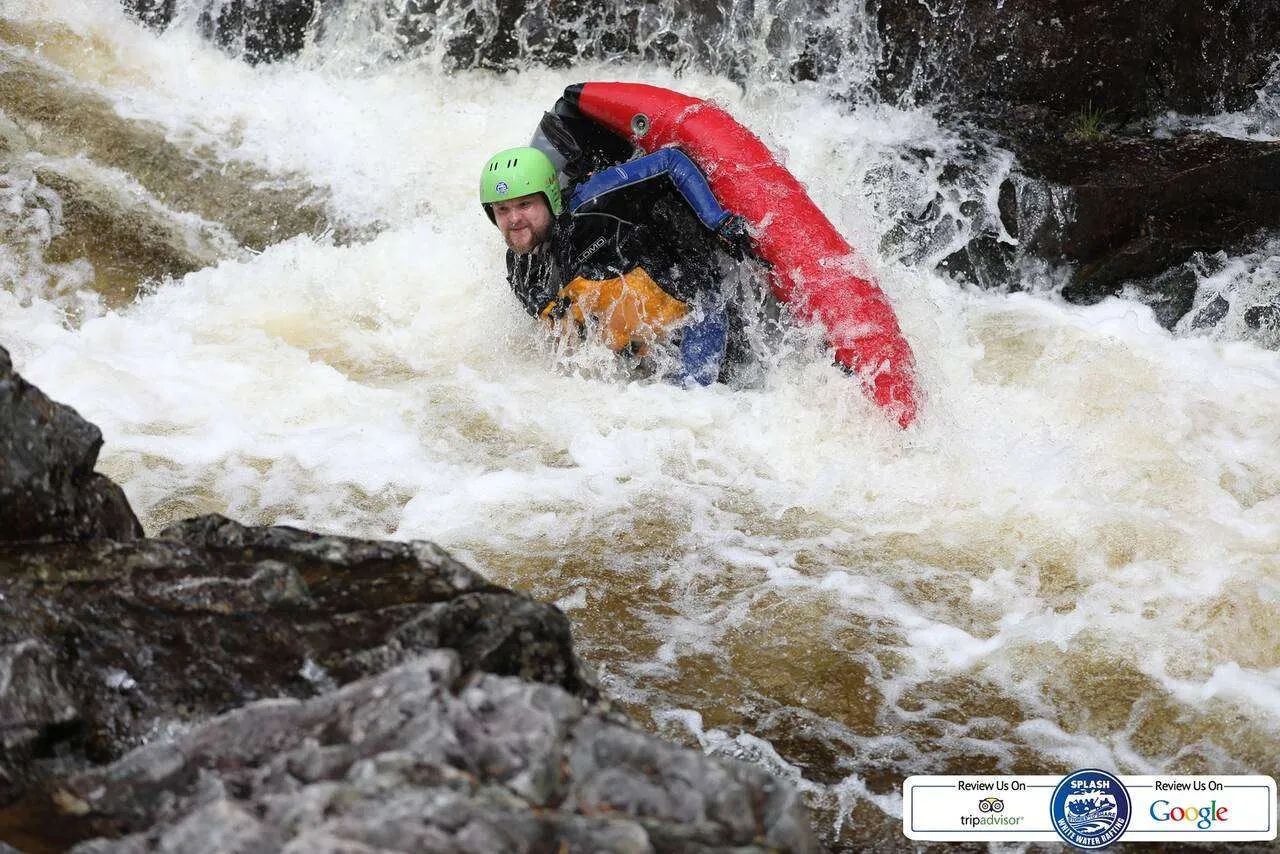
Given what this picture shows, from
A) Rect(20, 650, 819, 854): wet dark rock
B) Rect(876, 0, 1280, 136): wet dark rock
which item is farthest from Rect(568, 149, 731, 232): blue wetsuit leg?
Rect(20, 650, 819, 854): wet dark rock

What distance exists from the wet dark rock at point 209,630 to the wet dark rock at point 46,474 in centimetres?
7

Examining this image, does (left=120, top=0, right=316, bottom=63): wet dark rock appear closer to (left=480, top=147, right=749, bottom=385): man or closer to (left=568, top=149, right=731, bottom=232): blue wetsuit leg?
(left=480, top=147, right=749, bottom=385): man

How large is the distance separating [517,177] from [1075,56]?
3.47 m

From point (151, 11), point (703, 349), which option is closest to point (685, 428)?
point (703, 349)

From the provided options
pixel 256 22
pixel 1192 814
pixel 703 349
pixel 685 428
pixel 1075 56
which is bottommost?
pixel 685 428

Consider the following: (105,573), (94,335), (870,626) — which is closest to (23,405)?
(105,573)

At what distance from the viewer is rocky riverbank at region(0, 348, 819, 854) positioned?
5.12 ft

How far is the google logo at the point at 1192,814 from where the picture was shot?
108 inches

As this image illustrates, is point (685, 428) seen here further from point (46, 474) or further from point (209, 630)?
point (209, 630)

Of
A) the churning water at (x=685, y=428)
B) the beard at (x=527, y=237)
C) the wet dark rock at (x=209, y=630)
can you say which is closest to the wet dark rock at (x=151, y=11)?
the churning water at (x=685, y=428)

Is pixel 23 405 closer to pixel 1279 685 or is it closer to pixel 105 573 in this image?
pixel 105 573

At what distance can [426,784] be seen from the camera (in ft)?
5.25

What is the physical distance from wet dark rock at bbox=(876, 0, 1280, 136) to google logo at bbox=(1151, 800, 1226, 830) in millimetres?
4792

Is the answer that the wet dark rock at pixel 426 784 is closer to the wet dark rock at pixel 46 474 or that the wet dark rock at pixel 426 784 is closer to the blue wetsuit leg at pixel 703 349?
the wet dark rock at pixel 46 474
